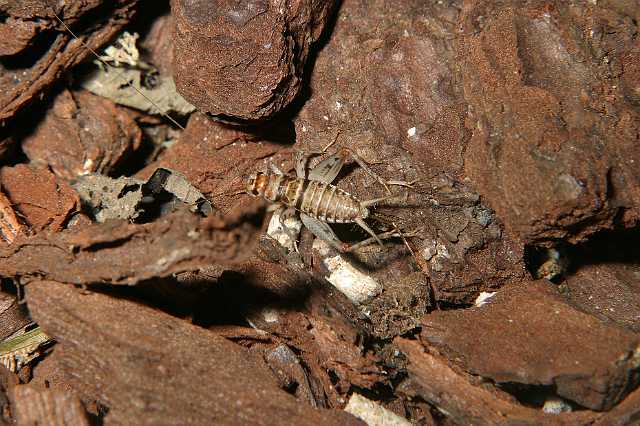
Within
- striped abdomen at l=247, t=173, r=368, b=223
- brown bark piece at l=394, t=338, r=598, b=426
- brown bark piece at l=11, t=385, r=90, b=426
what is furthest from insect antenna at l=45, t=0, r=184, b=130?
brown bark piece at l=394, t=338, r=598, b=426

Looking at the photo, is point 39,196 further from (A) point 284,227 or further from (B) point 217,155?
(A) point 284,227

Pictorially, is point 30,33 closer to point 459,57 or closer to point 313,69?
point 313,69

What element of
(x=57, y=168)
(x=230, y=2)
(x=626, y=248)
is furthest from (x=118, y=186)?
(x=626, y=248)

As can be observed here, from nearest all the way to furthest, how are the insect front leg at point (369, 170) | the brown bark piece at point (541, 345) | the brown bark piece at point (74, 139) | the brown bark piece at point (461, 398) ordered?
the brown bark piece at point (541, 345) < the brown bark piece at point (461, 398) < the insect front leg at point (369, 170) < the brown bark piece at point (74, 139)

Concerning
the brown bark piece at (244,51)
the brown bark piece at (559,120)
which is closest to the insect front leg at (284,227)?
the brown bark piece at (244,51)

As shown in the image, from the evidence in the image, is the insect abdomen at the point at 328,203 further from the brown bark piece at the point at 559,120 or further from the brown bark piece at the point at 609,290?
the brown bark piece at the point at 609,290
